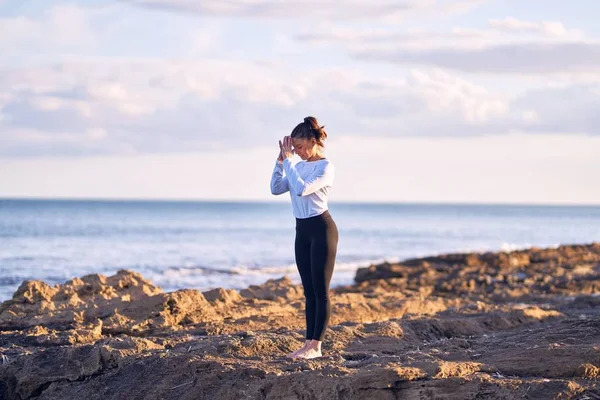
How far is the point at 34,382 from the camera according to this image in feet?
23.0

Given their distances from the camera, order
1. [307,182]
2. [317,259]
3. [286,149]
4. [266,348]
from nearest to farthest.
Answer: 1. [307,182]
2. [317,259]
3. [286,149]
4. [266,348]

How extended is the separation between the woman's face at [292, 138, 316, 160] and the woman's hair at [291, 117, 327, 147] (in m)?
0.03

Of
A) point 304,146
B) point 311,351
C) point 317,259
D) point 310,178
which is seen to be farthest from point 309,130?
point 311,351

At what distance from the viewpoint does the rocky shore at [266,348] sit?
5688 millimetres

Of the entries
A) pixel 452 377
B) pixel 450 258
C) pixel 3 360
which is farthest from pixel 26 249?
pixel 452 377

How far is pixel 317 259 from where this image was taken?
6785 millimetres

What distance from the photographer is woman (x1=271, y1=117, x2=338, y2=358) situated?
22.2 feet

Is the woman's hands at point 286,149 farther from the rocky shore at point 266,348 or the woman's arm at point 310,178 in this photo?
the rocky shore at point 266,348

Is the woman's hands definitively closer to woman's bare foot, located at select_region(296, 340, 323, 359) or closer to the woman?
the woman

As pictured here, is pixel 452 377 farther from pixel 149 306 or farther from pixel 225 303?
pixel 225 303

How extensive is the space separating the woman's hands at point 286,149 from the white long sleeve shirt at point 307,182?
5 cm

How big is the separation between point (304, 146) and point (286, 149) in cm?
16

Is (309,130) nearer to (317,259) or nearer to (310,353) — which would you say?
(317,259)

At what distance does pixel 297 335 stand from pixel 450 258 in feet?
52.4
